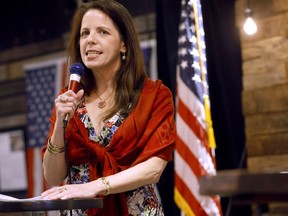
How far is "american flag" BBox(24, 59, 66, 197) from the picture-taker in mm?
5066

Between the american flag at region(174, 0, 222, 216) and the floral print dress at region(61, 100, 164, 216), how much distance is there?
62.4 inches

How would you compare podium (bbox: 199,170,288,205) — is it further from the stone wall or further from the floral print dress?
the stone wall

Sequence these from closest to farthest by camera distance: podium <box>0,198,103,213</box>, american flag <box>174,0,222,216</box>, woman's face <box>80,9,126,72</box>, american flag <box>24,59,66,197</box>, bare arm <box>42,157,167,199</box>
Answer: podium <box>0,198,103,213</box> < bare arm <box>42,157,167,199</box> < woman's face <box>80,9,126,72</box> < american flag <box>174,0,222,216</box> < american flag <box>24,59,66,197</box>

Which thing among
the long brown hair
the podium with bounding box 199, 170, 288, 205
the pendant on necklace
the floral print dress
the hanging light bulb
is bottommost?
the floral print dress

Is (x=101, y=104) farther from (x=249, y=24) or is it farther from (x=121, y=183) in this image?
(x=249, y=24)

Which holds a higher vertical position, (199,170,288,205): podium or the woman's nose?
the woman's nose

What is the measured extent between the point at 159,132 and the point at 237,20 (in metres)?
2.24

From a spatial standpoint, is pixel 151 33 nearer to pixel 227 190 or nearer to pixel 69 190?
pixel 69 190

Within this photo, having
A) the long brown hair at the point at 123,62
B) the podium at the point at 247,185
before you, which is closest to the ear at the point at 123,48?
the long brown hair at the point at 123,62

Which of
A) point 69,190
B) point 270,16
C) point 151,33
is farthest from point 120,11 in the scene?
point 151,33

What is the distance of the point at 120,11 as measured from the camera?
1.98 m

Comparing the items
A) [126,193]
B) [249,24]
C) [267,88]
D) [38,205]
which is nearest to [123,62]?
[126,193]

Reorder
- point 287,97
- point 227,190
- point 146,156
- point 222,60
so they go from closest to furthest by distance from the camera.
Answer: point 227,190, point 146,156, point 287,97, point 222,60

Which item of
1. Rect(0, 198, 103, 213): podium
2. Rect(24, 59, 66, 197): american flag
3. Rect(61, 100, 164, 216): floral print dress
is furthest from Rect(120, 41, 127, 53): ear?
Rect(24, 59, 66, 197): american flag
